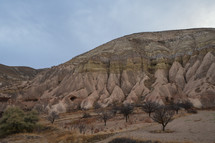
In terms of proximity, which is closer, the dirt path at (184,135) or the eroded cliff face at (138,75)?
the dirt path at (184,135)

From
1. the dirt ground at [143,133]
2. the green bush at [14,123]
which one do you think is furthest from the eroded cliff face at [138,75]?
the dirt ground at [143,133]

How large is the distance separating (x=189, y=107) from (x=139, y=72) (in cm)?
3097

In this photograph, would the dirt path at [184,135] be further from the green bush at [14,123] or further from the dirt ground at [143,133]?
the green bush at [14,123]

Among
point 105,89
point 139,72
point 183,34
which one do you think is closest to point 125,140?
point 105,89

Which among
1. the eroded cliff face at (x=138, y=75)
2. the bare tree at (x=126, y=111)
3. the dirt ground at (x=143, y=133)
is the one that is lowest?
the dirt ground at (x=143, y=133)

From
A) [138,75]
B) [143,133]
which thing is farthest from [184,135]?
[138,75]

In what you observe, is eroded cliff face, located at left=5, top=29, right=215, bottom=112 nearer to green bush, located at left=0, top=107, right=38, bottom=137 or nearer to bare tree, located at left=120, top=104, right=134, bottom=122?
bare tree, located at left=120, top=104, right=134, bottom=122

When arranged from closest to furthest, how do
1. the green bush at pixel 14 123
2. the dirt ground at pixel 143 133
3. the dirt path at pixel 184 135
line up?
the dirt path at pixel 184 135, the dirt ground at pixel 143 133, the green bush at pixel 14 123

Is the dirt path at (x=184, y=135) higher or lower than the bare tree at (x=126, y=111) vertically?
lower

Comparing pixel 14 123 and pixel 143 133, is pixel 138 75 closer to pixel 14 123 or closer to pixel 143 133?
pixel 14 123

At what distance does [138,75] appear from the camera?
7100 centimetres

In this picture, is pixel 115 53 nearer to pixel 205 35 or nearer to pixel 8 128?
pixel 205 35

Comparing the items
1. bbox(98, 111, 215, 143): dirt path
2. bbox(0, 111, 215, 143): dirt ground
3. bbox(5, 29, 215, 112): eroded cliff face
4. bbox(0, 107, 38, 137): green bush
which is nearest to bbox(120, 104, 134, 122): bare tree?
bbox(0, 111, 215, 143): dirt ground

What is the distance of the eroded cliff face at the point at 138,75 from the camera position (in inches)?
2174
